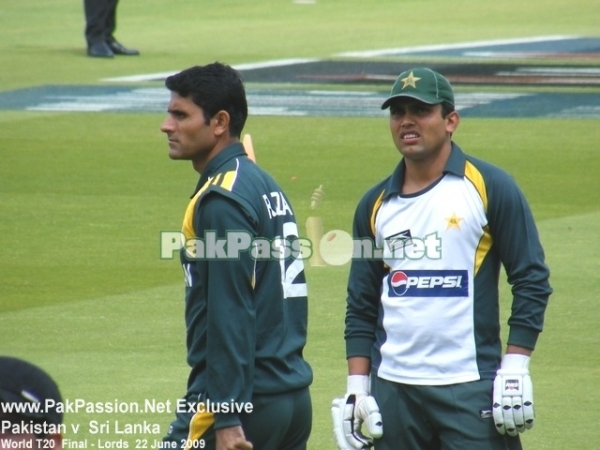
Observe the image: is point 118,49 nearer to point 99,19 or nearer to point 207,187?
point 99,19

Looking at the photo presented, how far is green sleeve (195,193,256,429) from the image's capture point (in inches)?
196

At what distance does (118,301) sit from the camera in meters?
11.0

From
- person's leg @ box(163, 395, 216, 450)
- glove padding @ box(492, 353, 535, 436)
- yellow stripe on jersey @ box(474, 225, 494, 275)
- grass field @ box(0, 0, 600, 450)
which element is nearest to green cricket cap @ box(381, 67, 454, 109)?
yellow stripe on jersey @ box(474, 225, 494, 275)

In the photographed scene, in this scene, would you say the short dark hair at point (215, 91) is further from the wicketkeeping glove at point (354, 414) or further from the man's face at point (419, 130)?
the wicketkeeping glove at point (354, 414)

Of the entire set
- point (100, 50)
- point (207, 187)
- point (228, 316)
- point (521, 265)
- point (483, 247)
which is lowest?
point (228, 316)

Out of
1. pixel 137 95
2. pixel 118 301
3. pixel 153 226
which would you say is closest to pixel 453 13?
pixel 137 95

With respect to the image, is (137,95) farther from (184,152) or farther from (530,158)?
(184,152)

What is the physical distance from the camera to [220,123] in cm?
533

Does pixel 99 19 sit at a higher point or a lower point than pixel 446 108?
higher

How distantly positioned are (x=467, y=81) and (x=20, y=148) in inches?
339

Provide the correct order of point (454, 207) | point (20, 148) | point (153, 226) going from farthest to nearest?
1. point (20, 148)
2. point (153, 226)
3. point (454, 207)

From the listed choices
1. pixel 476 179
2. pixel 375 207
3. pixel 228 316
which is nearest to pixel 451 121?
pixel 476 179

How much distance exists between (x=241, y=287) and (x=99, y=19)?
21838 mm

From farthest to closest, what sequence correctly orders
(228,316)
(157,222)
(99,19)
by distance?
(99,19) < (157,222) < (228,316)
